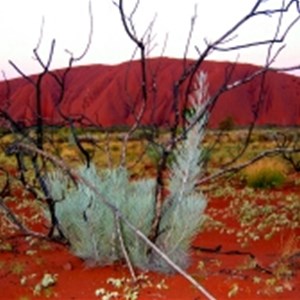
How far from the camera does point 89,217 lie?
6203 millimetres

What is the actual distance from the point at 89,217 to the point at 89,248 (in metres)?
0.26

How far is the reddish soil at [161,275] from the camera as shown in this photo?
18.4ft

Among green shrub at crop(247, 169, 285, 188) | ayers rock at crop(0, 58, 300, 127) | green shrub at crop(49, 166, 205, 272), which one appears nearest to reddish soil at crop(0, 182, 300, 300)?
green shrub at crop(49, 166, 205, 272)

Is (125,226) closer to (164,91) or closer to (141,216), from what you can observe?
(141,216)

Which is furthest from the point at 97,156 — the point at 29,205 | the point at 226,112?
the point at 226,112

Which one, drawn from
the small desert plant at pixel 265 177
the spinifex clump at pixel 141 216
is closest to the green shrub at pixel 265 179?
the small desert plant at pixel 265 177

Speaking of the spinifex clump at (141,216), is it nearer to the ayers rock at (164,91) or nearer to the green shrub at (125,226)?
the green shrub at (125,226)

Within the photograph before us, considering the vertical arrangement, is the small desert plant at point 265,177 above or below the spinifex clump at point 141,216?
below

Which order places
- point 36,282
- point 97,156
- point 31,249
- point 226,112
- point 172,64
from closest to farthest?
point 36,282, point 31,249, point 97,156, point 226,112, point 172,64

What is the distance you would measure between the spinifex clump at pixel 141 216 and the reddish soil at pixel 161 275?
141 millimetres

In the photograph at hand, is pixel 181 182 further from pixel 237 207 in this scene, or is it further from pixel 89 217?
pixel 237 207

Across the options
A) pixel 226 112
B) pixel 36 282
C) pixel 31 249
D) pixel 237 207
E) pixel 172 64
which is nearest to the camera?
pixel 36 282

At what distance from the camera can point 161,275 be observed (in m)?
6.02

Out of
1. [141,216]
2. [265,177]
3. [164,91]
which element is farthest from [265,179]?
[164,91]
